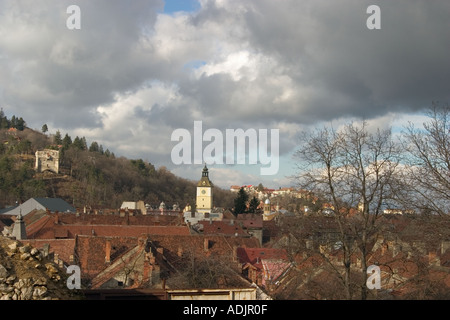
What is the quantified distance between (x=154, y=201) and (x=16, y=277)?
537 feet

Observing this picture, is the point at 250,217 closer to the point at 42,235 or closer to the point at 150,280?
the point at 42,235

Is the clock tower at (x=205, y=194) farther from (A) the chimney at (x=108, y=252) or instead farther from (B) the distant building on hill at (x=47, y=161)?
(A) the chimney at (x=108, y=252)

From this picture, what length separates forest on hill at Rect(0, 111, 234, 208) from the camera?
136 meters

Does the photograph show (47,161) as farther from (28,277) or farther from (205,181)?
(28,277)

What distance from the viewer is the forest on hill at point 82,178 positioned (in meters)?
136

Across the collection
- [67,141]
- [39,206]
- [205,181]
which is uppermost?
[67,141]

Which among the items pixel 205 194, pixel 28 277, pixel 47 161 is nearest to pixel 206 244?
pixel 28 277

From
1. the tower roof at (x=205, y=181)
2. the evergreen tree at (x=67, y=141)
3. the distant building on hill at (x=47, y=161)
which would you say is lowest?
the tower roof at (x=205, y=181)

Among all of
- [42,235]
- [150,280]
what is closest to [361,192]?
[150,280]

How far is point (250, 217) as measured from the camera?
3268 inches

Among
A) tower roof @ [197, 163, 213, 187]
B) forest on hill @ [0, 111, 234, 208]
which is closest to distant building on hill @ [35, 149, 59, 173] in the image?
forest on hill @ [0, 111, 234, 208]

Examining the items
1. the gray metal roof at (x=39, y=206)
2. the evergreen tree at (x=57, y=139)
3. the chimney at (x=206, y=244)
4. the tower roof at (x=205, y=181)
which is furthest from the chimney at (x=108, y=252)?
the evergreen tree at (x=57, y=139)

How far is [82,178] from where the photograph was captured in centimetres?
15600

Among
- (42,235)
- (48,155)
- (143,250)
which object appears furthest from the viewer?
(48,155)
